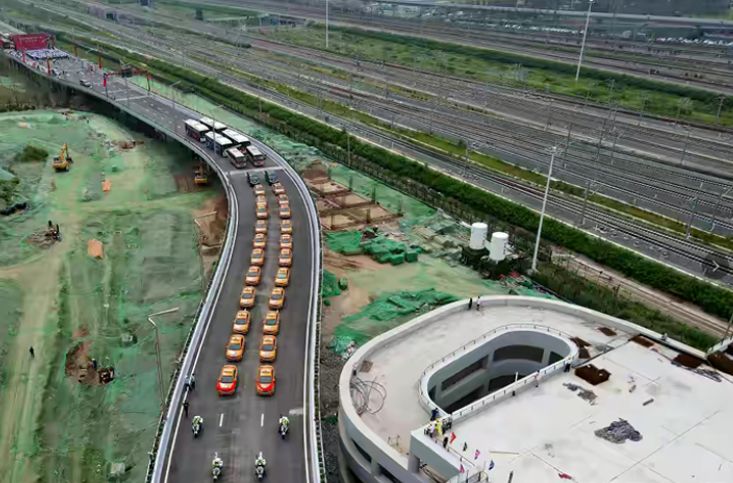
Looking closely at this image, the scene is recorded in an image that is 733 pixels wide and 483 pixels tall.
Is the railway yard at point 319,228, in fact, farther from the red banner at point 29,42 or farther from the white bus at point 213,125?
the red banner at point 29,42

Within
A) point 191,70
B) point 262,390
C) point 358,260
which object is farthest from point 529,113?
point 262,390

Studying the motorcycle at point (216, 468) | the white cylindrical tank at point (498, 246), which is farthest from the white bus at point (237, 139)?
the motorcycle at point (216, 468)

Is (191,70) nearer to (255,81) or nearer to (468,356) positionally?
(255,81)

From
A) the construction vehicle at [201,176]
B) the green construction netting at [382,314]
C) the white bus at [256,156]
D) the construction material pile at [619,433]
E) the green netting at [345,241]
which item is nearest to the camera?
the construction material pile at [619,433]

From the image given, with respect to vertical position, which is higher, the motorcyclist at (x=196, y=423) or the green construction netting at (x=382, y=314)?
the motorcyclist at (x=196, y=423)

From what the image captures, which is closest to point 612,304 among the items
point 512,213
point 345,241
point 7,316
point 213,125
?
point 512,213

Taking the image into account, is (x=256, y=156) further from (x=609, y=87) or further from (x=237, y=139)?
(x=609, y=87)
